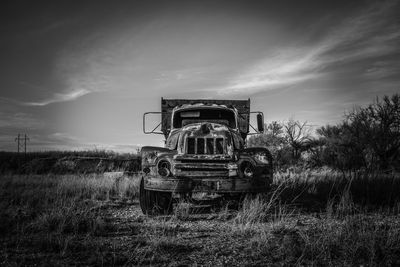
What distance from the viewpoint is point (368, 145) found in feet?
38.9

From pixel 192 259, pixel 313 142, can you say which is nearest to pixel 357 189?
pixel 192 259

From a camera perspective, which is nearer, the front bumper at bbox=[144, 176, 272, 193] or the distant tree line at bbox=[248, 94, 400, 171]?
the front bumper at bbox=[144, 176, 272, 193]

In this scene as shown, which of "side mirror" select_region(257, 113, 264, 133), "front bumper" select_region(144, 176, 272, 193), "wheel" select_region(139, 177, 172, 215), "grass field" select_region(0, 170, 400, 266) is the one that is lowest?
"grass field" select_region(0, 170, 400, 266)

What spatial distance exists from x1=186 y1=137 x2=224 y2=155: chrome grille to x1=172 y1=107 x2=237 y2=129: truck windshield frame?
59.4 inches

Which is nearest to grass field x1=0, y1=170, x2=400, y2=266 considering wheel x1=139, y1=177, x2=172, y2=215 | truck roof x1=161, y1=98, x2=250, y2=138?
wheel x1=139, y1=177, x2=172, y2=215

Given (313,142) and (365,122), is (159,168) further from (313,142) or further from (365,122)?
(313,142)

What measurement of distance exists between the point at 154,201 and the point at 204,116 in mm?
2477

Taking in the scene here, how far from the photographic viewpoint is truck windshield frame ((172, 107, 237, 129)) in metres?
6.38

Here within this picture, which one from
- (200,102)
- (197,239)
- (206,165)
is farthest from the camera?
(200,102)

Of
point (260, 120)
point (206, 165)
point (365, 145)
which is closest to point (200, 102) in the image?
point (260, 120)

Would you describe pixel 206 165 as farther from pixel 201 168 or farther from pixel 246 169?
pixel 246 169

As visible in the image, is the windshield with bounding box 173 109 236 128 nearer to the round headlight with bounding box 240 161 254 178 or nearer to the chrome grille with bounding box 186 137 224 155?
the chrome grille with bounding box 186 137 224 155

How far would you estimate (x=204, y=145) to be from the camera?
191 inches

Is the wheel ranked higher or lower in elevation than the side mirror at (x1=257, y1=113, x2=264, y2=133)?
lower
